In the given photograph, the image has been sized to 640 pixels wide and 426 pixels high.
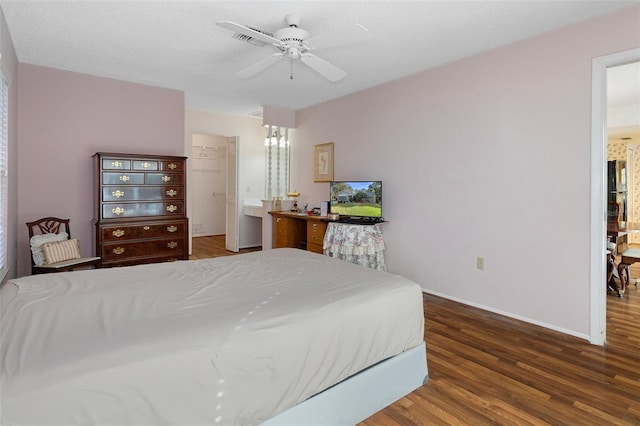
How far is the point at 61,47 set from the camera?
3352 millimetres

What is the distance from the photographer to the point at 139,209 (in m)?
4.17

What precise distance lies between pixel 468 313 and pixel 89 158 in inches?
181

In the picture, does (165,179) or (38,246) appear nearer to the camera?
(38,246)

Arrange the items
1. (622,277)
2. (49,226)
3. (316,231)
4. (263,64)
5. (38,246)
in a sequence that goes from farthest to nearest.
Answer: (316,231) < (622,277) < (49,226) < (38,246) < (263,64)

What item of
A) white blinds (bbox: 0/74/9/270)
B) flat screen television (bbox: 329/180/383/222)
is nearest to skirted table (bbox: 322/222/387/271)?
flat screen television (bbox: 329/180/383/222)

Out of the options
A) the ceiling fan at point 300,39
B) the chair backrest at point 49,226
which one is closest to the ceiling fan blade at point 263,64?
the ceiling fan at point 300,39

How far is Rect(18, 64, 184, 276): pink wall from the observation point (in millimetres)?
3855

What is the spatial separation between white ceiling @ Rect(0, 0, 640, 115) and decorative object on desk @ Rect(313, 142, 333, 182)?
4.01 ft

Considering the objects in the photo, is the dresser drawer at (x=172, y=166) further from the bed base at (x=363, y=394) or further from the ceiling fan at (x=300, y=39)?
the bed base at (x=363, y=394)

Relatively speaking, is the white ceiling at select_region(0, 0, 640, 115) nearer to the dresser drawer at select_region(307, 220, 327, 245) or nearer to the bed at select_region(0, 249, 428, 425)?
the dresser drawer at select_region(307, 220, 327, 245)

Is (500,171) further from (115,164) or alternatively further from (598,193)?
(115,164)

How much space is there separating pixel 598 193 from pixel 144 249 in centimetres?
450

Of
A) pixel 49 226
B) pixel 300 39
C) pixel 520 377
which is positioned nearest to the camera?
pixel 520 377

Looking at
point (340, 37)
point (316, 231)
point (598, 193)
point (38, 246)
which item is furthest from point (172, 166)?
point (598, 193)
